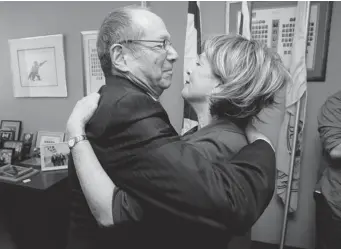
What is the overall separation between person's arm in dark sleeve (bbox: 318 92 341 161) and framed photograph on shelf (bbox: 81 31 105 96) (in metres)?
1.86

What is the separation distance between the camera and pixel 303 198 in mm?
2164

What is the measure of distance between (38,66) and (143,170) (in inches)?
97.8

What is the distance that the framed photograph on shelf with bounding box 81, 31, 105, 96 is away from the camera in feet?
7.93

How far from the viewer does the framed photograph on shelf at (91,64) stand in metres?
2.42

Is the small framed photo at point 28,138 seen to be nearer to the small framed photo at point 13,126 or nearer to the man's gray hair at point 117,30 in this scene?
the small framed photo at point 13,126

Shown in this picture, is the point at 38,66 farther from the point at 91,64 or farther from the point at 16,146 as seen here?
the point at 16,146

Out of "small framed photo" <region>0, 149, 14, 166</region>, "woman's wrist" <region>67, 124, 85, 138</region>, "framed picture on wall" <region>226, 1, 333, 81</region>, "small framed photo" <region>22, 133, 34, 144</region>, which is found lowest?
"small framed photo" <region>0, 149, 14, 166</region>

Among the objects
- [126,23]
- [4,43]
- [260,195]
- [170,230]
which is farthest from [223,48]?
[4,43]

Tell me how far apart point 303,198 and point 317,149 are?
1.43 ft

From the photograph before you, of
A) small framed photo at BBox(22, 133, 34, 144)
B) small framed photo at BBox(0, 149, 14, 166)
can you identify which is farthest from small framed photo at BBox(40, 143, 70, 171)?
small framed photo at BBox(22, 133, 34, 144)

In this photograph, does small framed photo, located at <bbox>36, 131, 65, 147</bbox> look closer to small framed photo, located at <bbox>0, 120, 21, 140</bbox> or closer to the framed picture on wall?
small framed photo, located at <bbox>0, 120, 21, 140</bbox>

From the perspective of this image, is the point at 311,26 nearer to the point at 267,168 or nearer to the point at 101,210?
the point at 267,168

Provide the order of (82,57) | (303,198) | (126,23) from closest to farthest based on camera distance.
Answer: (126,23)
(303,198)
(82,57)

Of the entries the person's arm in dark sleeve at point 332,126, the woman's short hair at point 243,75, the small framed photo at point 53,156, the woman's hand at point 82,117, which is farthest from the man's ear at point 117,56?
the small framed photo at point 53,156
